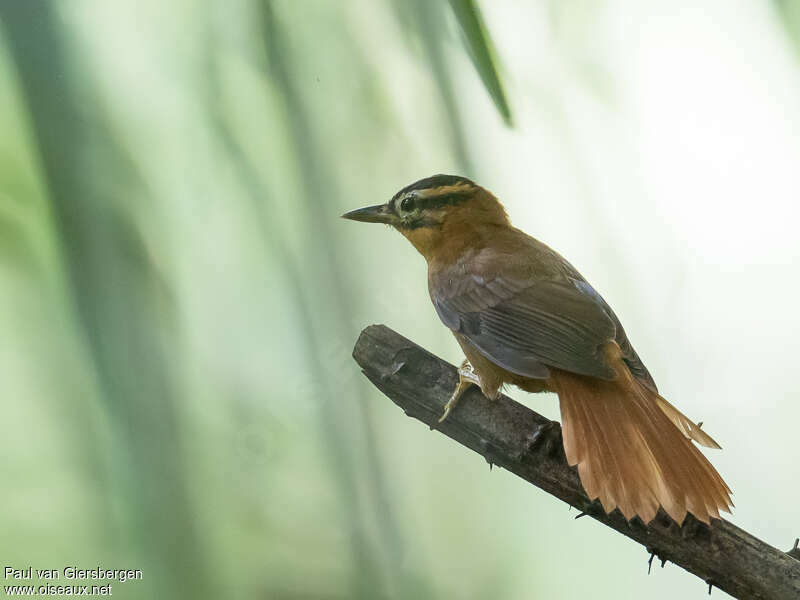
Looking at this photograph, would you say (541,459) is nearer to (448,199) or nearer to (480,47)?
(448,199)

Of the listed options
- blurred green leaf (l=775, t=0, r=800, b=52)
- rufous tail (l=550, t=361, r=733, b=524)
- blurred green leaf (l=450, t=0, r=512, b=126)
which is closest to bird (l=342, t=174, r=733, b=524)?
rufous tail (l=550, t=361, r=733, b=524)

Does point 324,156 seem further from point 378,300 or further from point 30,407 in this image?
point 30,407

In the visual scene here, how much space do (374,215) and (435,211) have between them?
12 cm

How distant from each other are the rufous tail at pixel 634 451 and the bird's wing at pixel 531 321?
5cm

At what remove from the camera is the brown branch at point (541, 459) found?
3.22 ft

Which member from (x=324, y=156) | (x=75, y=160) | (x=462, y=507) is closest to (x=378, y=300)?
(x=324, y=156)

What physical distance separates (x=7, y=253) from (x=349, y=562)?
915 millimetres

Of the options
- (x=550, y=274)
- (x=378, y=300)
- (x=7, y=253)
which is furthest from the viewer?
(x=378, y=300)

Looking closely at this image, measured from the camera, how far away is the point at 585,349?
1.18m

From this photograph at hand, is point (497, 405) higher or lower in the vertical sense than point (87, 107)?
lower

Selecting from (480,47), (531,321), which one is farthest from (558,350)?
(480,47)

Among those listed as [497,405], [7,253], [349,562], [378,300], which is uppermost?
[7,253]

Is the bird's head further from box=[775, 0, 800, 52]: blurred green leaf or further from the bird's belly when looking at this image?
box=[775, 0, 800, 52]: blurred green leaf

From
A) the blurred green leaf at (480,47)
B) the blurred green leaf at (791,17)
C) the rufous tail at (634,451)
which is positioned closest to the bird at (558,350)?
the rufous tail at (634,451)
